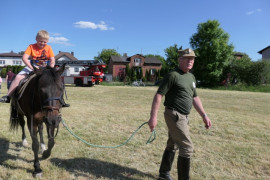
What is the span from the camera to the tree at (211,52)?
3756 centimetres

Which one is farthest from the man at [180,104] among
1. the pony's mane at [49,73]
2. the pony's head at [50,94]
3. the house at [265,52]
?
the house at [265,52]

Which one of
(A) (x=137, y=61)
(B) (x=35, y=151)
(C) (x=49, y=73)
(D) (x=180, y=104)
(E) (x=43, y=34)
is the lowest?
(B) (x=35, y=151)

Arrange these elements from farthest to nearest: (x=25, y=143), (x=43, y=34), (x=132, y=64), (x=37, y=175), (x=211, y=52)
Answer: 1. (x=132, y=64)
2. (x=211, y=52)
3. (x=25, y=143)
4. (x=43, y=34)
5. (x=37, y=175)

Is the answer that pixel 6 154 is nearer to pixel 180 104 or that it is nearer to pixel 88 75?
pixel 180 104

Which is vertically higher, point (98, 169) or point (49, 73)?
point (49, 73)

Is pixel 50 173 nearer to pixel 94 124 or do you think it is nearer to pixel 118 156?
pixel 118 156

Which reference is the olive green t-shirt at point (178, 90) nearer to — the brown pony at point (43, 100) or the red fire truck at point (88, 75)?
the brown pony at point (43, 100)

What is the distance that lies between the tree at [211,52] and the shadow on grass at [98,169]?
36498mm

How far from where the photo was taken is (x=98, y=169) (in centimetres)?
378

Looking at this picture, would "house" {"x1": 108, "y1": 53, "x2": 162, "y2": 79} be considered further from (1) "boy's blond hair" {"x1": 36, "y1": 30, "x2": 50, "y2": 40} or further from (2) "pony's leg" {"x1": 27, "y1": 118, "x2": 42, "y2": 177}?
(2) "pony's leg" {"x1": 27, "y1": 118, "x2": 42, "y2": 177}

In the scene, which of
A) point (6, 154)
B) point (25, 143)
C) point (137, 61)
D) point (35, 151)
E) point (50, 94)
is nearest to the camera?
point (50, 94)

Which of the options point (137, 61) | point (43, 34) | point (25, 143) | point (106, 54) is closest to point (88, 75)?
point (25, 143)

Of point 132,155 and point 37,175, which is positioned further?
point 132,155

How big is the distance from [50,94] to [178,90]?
1.90 metres
